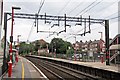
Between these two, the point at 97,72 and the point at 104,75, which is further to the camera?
the point at 97,72

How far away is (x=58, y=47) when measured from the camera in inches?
4877

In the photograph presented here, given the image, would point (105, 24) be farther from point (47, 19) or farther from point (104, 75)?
point (104, 75)

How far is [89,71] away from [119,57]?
1253 cm

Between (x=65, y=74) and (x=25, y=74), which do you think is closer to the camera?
(x=25, y=74)

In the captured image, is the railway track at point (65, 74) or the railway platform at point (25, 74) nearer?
the railway platform at point (25, 74)

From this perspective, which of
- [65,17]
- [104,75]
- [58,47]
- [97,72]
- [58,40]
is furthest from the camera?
[58,40]

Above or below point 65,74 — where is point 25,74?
above

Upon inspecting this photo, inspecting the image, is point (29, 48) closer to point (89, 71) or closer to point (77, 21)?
point (77, 21)

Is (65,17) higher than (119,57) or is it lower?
higher

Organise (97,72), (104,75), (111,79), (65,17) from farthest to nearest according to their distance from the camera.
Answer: (65,17), (97,72), (104,75), (111,79)

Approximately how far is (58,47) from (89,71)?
102522mm

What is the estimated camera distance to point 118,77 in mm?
13188

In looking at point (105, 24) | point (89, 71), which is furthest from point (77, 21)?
point (89, 71)

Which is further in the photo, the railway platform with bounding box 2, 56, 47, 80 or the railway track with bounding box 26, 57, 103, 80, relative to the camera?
the railway track with bounding box 26, 57, 103, 80
